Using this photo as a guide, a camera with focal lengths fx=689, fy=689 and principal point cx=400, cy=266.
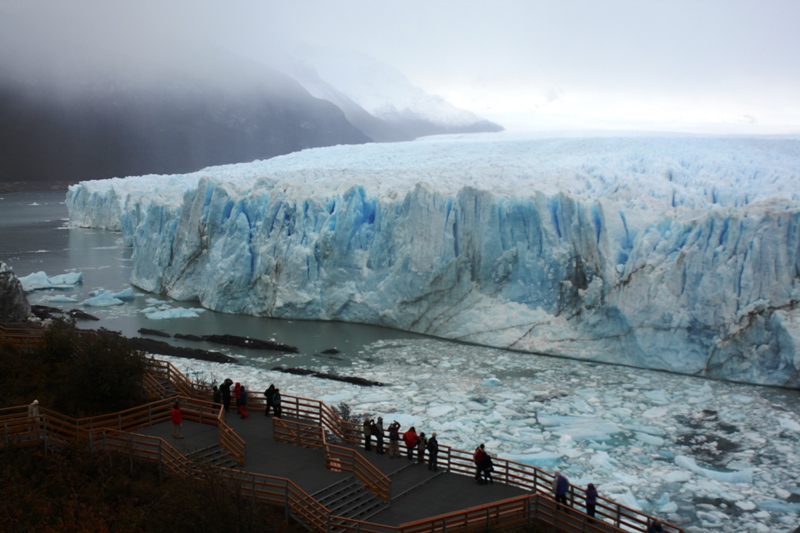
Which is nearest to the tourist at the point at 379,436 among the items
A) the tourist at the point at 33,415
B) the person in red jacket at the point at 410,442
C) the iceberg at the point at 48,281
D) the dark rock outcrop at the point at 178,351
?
the person in red jacket at the point at 410,442

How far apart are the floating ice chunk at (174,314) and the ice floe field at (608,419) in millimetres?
4063

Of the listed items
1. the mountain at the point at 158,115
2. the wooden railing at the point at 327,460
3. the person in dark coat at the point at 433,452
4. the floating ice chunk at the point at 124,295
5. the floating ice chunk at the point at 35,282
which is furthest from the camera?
the mountain at the point at 158,115

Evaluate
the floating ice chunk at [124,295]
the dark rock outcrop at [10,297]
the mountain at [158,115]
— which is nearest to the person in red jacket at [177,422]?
the dark rock outcrop at [10,297]

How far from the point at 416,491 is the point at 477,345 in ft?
26.6

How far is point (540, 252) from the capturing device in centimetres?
1591

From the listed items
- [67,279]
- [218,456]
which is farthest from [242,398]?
[67,279]

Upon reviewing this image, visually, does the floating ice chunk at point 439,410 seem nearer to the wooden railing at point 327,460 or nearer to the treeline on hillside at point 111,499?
the wooden railing at point 327,460

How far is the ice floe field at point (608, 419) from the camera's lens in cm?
861

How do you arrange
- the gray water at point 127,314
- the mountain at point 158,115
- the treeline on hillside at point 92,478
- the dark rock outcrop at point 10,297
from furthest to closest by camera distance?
the mountain at point 158,115 → the dark rock outcrop at point 10,297 → the gray water at point 127,314 → the treeline on hillside at point 92,478

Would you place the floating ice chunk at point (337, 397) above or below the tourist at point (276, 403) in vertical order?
below

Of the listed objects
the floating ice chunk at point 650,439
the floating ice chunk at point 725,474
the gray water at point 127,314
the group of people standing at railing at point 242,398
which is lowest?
the floating ice chunk at point 725,474

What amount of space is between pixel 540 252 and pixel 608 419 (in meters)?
5.70

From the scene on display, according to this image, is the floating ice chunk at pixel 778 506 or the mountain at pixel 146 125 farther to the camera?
the mountain at pixel 146 125

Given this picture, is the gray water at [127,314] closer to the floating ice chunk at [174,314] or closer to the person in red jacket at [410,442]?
the floating ice chunk at [174,314]
